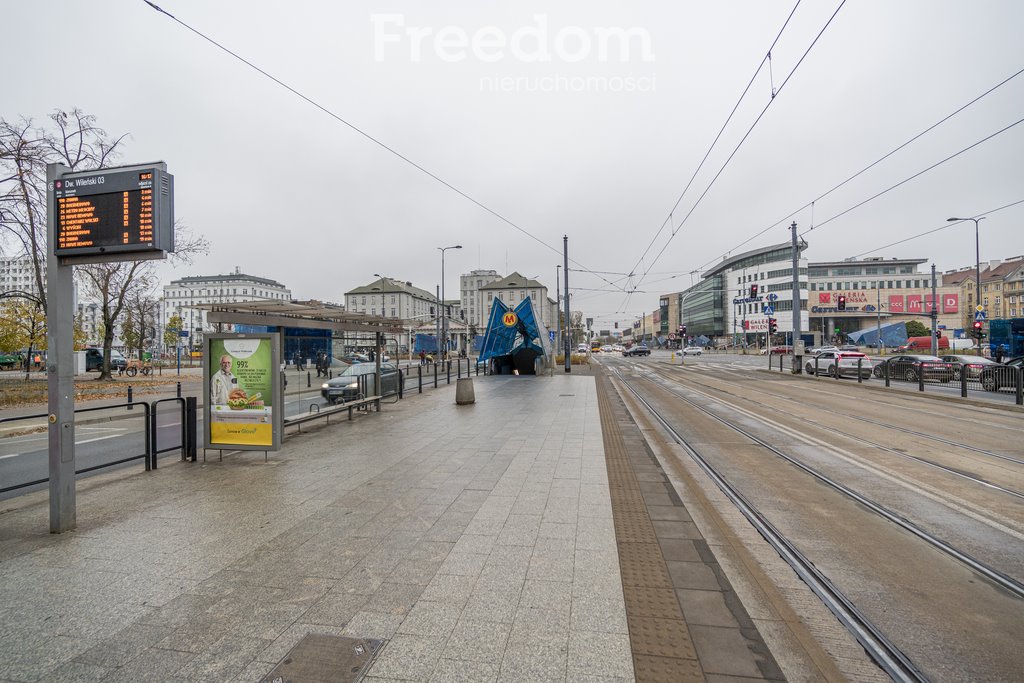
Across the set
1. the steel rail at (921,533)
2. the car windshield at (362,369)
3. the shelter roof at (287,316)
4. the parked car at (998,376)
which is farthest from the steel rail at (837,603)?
the parked car at (998,376)

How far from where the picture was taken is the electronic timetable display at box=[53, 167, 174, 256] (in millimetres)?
4820

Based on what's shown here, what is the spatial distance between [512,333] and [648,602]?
83.7 feet

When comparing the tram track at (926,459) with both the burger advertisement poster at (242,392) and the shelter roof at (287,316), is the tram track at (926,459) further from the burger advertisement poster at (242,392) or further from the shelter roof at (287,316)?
the shelter roof at (287,316)

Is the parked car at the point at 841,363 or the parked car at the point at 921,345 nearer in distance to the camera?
the parked car at the point at 841,363

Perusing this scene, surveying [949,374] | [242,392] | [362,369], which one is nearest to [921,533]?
[242,392]

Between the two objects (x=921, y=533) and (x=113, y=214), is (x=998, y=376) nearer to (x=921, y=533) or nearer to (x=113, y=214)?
(x=921, y=533)

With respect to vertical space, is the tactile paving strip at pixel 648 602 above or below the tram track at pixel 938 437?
above

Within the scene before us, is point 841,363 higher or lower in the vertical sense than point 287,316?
lower

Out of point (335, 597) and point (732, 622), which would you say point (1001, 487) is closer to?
point (732, 622)

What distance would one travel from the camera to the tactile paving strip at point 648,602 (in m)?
2.70

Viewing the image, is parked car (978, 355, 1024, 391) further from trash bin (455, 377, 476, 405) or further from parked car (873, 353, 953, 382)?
trash bin (455, 377, 476, 405)

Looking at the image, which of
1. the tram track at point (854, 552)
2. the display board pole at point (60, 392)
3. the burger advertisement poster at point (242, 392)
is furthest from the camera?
the burger advertisement poster at point (242, 392)

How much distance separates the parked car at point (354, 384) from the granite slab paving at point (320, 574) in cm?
567

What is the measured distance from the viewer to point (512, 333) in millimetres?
28797
